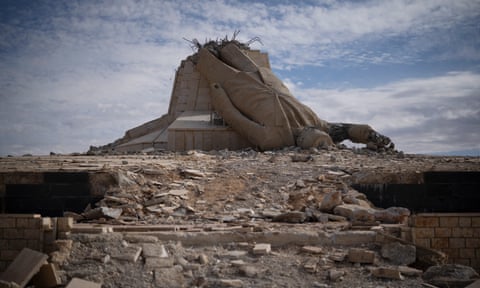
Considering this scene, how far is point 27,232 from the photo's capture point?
5863 millimetres

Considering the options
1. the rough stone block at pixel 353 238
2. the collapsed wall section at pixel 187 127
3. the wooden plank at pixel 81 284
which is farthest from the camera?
the collapsed wall section at pixel 187 127

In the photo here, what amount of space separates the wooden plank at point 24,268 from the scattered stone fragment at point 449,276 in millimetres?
3996

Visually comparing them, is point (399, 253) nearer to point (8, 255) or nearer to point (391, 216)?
point (391, 216)

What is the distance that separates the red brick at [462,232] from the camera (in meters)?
6.07

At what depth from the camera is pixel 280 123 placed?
13398mm

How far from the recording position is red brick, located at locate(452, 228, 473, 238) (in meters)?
6.07

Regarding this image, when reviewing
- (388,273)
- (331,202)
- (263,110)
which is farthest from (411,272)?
(263,110)

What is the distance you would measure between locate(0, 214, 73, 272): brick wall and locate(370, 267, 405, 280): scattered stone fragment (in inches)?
141

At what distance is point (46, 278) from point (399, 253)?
3.84 meters

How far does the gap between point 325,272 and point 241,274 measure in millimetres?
900

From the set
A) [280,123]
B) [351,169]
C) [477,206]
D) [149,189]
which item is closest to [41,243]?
[149,189]

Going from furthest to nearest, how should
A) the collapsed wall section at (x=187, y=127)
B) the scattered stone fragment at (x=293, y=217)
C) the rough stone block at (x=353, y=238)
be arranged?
the collapsed wall section at (x=187, y=127), the scattered stone fragment at (x=293, y=217), the rough stone block at (x=353, y=238)

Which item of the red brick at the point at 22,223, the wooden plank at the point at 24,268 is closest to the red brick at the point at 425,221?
the wooden plank at the point at 24,268

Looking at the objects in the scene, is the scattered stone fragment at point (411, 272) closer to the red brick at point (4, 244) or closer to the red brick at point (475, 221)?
the red brick at point (475, 221)
